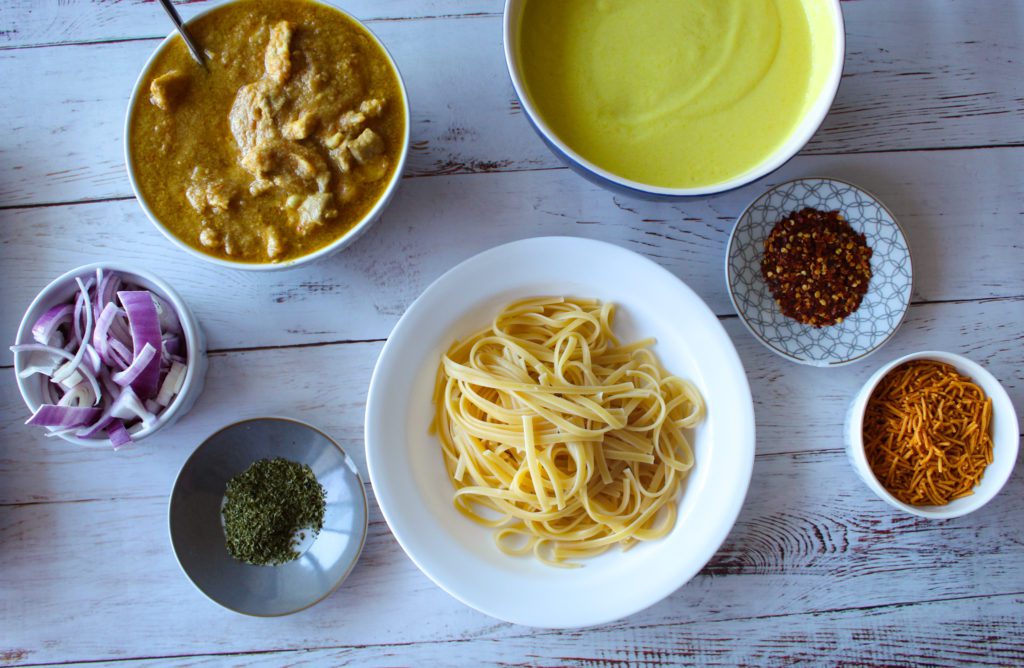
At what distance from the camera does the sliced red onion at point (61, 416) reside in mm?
1768

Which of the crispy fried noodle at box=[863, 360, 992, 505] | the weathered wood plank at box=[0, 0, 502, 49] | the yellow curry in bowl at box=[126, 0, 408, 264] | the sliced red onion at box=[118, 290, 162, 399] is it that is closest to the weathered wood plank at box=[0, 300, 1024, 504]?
the crispy fried noodle at box=[863, 360, 992, 505]

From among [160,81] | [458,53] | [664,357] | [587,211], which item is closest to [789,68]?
[587,211]

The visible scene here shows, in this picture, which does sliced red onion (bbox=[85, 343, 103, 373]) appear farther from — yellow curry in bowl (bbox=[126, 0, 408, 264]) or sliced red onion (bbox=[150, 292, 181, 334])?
yellow curry in bowl (bbox=[126, 0, 408, 264])

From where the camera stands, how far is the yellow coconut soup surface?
1.64 m

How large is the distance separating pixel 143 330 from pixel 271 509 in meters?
0.57

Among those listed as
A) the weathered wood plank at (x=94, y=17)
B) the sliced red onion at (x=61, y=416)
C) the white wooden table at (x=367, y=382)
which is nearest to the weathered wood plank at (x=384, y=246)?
the white wooden table at (x=367, y=382)

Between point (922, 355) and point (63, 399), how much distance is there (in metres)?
2.25

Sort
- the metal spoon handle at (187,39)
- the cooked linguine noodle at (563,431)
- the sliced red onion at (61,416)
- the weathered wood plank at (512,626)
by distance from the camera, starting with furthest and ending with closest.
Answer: the weathered wood plank at (512,626) < the cooked linguine noodle at (563,431) < the sliced red onion at (61,416) < the metal spoon handle at (187,39)

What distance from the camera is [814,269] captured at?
196cm

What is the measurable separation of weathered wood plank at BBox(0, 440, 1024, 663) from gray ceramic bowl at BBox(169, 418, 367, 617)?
4.2 inches

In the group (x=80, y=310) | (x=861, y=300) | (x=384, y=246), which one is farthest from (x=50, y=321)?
(x=861, y=300)

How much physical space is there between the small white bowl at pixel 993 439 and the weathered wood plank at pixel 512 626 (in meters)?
0.13

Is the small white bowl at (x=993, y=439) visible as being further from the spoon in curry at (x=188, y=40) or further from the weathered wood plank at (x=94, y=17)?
the spoon in curry at (x=188, y=40)

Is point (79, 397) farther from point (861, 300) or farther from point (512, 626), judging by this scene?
point (861, 300)
